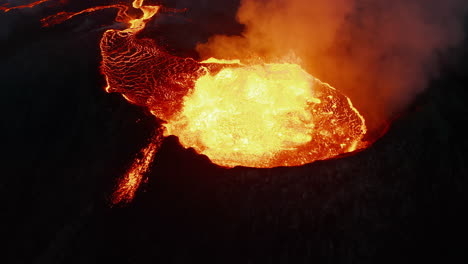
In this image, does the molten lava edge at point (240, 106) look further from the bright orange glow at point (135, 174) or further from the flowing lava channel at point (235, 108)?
the bright orange glow at point (135, 174)

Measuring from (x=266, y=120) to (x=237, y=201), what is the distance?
2.76m

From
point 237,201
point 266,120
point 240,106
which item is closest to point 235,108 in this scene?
point 240,106

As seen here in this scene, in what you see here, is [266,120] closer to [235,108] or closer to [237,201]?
[235,108]

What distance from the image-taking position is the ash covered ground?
20.2ft

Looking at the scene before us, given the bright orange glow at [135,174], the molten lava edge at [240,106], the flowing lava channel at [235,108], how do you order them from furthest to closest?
the molten lava edge at [240,106], the flowing lava channel at [235,108], the bright orange glow at [135,174]

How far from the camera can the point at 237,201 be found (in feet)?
21.5

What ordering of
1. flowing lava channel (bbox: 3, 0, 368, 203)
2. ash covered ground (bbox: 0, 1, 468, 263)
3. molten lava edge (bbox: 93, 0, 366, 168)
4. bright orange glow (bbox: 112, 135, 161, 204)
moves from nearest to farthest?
ash covered ground (bbox: 0, 1, 468, 263) < bright orange glow (bbox: 112, 135, 161, 204) < flowing lava channel (bbox: 3, 0, 368, 203) < molten lava edge (bbox: 93, 0, 366, 168)

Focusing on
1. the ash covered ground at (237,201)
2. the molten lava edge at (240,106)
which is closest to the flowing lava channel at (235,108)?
the molten lava edge at (240,106)

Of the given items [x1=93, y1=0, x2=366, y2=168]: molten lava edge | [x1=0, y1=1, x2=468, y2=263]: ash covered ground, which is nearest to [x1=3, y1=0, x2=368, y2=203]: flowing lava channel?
[x1=93, y1=0, x2=366, y2=168]: molten lava edge

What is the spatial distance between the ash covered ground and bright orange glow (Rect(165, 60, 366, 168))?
0.65m

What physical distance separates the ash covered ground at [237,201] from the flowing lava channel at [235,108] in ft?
1.81

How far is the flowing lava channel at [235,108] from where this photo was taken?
7531 mm

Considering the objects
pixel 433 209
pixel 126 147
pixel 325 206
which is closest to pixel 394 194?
pixel 433 209

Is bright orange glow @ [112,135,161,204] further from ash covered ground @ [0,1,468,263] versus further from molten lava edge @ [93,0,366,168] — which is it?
molten lava edge @ [93,0,366,168]
